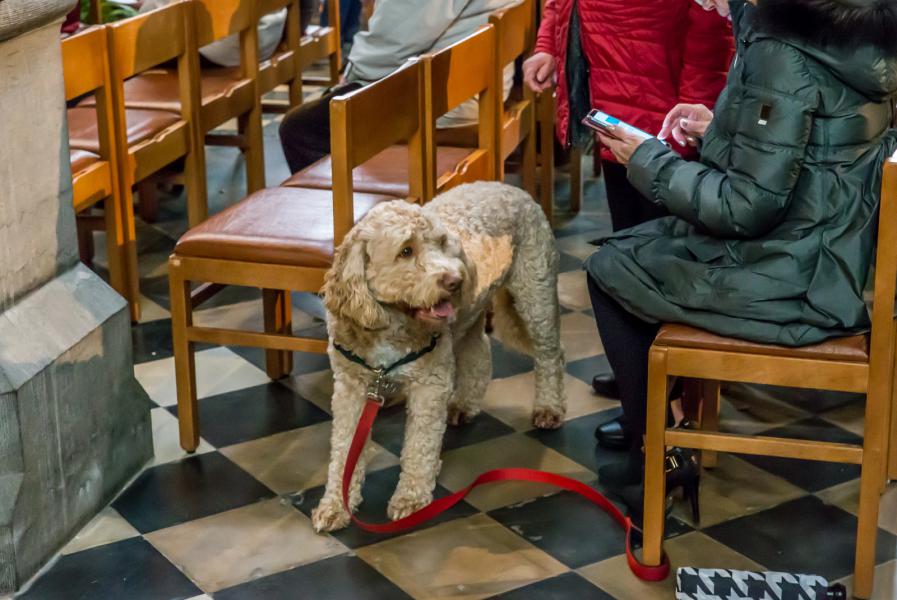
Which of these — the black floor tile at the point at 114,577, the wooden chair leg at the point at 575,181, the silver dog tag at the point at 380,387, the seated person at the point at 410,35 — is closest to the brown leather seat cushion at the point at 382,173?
the seated person at the point at 410,35

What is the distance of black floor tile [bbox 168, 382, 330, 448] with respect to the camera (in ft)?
12.0

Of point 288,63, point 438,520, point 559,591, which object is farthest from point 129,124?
point 559,591

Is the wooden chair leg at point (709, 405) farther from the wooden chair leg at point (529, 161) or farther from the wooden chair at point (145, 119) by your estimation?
the wooden chair at point (145, 119)

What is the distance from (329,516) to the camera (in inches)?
123

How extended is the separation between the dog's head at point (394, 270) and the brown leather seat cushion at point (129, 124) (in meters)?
1.60

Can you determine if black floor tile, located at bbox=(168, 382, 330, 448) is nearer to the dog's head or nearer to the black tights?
the dog's head

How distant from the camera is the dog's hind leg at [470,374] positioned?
3648mm

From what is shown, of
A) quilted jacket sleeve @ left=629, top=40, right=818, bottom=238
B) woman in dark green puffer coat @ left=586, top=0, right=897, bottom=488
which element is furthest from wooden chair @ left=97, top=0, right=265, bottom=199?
quilted jacket sleeve @ left=629, top=40, right=818, bottom=238

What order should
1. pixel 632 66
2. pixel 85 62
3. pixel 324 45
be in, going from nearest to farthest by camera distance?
pixel 632 66 → pixel 85 62 → pixel 324 45

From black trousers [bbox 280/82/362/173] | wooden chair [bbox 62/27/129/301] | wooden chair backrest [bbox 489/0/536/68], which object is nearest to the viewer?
wooden chair [bbox 62/27/129/301]

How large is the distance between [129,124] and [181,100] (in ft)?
0.63

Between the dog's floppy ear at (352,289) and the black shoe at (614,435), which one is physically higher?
the dog's floppy ear at (352,289)

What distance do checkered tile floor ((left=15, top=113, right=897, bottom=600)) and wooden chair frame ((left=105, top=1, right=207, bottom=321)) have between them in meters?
0.56

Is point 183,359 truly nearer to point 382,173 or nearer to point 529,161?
point 382,173
